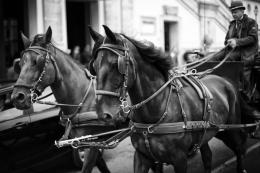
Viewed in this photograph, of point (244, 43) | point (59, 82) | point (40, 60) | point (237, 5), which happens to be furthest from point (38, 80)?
point (237, 5)

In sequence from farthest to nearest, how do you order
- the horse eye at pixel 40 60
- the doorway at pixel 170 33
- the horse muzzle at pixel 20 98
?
1. the doorway at pixel 170 33
2. the horse eye at pixel 40 60
3. the horse muzzle at pixel 20 98

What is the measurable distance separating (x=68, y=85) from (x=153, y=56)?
1.64 metres

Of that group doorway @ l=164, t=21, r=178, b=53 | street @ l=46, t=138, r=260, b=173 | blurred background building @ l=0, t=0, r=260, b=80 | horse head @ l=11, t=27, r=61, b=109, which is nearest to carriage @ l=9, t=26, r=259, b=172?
horse head @ l=11, t=27, r=61, b=109

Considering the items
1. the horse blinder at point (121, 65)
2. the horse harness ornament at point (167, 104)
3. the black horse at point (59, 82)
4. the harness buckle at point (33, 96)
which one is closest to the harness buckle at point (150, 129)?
the horse harness ornament at point (167, 104)

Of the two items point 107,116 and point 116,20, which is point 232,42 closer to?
point 107,116

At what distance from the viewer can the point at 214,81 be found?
18.6ft

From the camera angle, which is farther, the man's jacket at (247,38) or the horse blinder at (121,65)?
the man's jacket at (247,38)

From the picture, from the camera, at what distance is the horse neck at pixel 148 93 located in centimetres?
409

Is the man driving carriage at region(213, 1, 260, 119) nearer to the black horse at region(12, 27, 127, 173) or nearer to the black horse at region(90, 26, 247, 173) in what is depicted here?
the black horse at region(90, 26, 247, 173)

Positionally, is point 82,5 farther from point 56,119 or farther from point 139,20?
point 56,119

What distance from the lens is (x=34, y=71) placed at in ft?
16.3

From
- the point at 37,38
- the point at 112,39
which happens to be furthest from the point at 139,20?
the point at 112,39

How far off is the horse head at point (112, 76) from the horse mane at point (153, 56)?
28 centimetres

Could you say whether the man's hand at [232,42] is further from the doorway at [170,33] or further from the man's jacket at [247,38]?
the doorway at [170,33]
